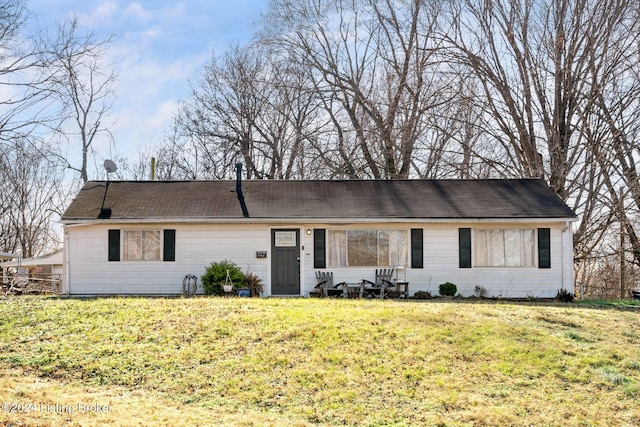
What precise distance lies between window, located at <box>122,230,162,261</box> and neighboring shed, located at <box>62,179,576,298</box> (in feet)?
0.09

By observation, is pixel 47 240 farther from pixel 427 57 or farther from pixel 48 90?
pixel 48 90

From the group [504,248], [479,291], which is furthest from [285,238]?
[504,248]

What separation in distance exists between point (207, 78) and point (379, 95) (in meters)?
8.99

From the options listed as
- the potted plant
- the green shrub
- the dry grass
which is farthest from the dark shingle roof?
the dry grass

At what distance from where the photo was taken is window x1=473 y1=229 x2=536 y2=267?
711 inches

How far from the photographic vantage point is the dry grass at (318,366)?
308 inches

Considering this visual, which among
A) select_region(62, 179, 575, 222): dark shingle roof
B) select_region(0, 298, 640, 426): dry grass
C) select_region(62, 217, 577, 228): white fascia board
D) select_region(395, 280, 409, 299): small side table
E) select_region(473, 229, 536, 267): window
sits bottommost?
select_region(0, 298, 640, 426): dry grass

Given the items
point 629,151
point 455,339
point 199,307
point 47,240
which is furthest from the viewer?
point 47,240

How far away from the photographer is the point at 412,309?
13.2 m

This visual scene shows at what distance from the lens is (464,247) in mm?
18031

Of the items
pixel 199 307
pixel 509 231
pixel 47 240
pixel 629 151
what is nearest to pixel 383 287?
pixel 509 231

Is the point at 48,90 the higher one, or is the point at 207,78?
the point at 207,78

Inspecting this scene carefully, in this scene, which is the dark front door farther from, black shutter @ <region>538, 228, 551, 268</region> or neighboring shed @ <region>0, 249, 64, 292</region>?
neighboring shed @ <region>0, 249, 64, 292</region>

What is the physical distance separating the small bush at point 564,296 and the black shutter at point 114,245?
12.2 metres
